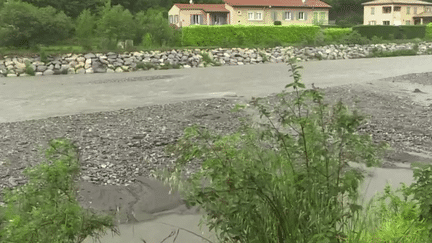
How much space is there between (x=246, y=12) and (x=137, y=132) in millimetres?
49097

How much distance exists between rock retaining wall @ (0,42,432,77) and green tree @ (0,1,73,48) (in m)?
1.80

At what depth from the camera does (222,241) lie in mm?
5688

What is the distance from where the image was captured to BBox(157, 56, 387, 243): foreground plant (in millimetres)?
4477

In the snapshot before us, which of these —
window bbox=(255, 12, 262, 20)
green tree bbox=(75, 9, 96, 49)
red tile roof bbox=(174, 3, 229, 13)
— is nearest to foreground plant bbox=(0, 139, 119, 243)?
green tree bbox=(75, 9, 96, 49)

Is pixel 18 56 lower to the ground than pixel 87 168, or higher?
higher

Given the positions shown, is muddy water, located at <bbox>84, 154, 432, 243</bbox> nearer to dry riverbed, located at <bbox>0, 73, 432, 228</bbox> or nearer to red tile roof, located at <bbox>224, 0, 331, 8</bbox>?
dry riverbed, located at <bbox>0, 73, 432, 228</bbox>

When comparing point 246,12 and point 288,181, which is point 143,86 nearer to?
point 288,181

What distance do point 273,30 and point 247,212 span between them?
40207 mm

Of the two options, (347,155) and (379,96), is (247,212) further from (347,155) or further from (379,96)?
(379,96)

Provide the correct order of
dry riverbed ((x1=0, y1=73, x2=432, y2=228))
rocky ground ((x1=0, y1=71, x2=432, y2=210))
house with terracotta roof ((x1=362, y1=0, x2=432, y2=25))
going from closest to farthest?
dry riverbed ((x1=0, y1=73, x2=432, y2=228)) < rocky ground ((x1=0, y1=71, x2=432, y2=210)) < house with terracotta roof ((x1=362, y1=0, x2=432, y2=25))

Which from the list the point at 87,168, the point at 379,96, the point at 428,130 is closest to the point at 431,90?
the point at 379,96

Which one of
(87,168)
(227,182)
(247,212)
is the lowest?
(87,168)

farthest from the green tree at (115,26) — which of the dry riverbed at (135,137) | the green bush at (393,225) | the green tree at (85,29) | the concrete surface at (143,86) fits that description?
the green bush at (393,225)

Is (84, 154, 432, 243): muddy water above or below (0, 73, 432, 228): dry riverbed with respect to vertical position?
below
